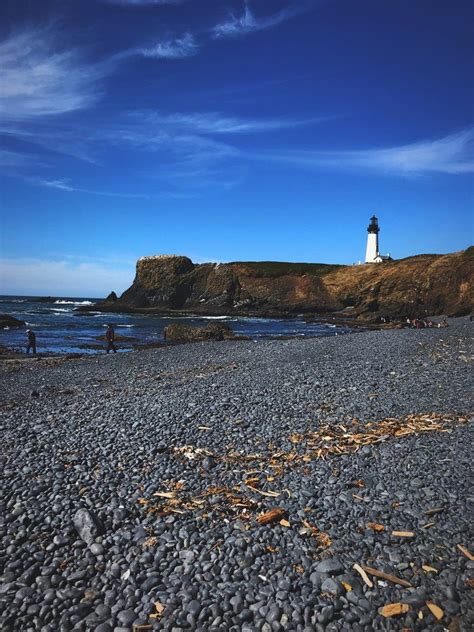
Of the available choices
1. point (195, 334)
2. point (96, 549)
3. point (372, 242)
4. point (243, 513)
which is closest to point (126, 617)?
point (96, 549)

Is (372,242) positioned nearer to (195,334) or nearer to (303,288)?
(303,288)

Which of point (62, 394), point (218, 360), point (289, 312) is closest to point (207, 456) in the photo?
point (62, 394)

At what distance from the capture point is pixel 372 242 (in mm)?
93188

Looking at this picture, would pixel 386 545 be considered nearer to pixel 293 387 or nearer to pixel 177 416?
pixel 177 416

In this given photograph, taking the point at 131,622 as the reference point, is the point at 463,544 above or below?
above

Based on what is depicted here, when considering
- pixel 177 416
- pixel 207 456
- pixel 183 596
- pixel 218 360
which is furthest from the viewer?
pixel 218 360

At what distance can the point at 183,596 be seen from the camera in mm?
3889

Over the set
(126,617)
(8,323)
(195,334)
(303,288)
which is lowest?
(126,617)

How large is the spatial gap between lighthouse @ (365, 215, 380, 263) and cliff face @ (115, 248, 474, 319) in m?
11.9

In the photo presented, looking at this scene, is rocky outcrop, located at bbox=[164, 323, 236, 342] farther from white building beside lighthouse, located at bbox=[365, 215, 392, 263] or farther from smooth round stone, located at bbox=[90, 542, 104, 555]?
white building beside lighthouse, located at bbox=[365, 215, 392, 263]

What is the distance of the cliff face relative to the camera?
196 feet

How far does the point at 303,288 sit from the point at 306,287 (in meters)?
0.59

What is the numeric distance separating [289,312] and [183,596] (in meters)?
72.4

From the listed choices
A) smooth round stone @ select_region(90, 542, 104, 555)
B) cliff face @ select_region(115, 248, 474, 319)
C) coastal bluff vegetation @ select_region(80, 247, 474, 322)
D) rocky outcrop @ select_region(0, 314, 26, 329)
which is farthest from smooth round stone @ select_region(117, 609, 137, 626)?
cliff face @ select_region(115, 248, 474, 319)
